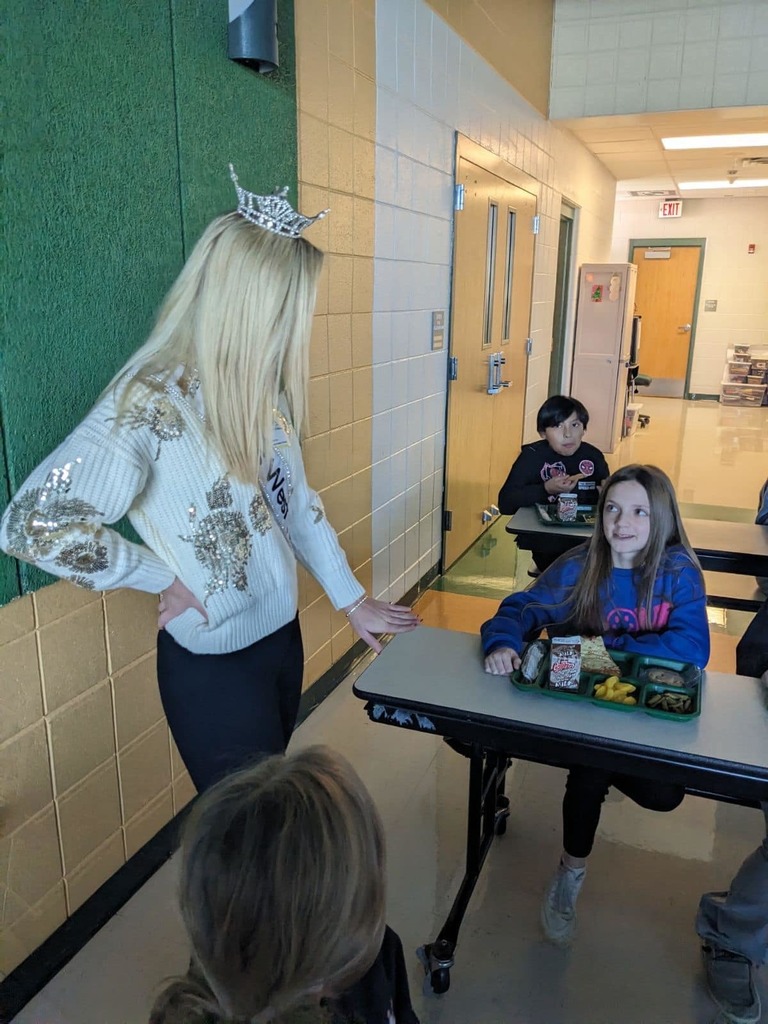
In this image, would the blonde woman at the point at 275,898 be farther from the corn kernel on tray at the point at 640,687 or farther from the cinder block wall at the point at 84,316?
the cinder block wall at the point at 84,316

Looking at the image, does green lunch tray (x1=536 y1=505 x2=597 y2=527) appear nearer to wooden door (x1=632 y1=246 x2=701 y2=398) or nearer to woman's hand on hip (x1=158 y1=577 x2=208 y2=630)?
woman's hand on hip (x1=158 y1=577 x2=208 y2=630)

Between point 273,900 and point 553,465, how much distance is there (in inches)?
104

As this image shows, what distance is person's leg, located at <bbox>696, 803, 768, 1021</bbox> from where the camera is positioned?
5.15 ft

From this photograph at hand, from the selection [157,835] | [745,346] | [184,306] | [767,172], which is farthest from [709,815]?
[745,346]

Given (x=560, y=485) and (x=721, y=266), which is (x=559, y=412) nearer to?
(x=560, y=485)

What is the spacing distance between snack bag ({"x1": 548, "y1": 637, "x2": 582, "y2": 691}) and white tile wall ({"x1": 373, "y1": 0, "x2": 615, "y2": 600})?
172 centimetres

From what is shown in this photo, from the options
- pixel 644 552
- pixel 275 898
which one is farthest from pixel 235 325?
pixel 644 552

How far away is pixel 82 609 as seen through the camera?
1634mm

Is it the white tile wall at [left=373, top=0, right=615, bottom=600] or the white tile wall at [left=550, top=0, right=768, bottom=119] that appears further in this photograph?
the white tile wall at [left=550, top=0, right=768, bottom=119]

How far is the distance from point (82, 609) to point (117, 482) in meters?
0.57

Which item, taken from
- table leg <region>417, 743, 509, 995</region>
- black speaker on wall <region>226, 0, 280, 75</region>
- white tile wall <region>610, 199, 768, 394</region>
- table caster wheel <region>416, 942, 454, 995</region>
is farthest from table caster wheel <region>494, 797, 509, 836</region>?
white tile wall <region>610, 199, 768, 394</region>

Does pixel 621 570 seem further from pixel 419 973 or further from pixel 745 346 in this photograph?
pixel 745 346

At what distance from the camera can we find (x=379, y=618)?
5.34 ft

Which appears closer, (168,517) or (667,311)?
(168,517)
